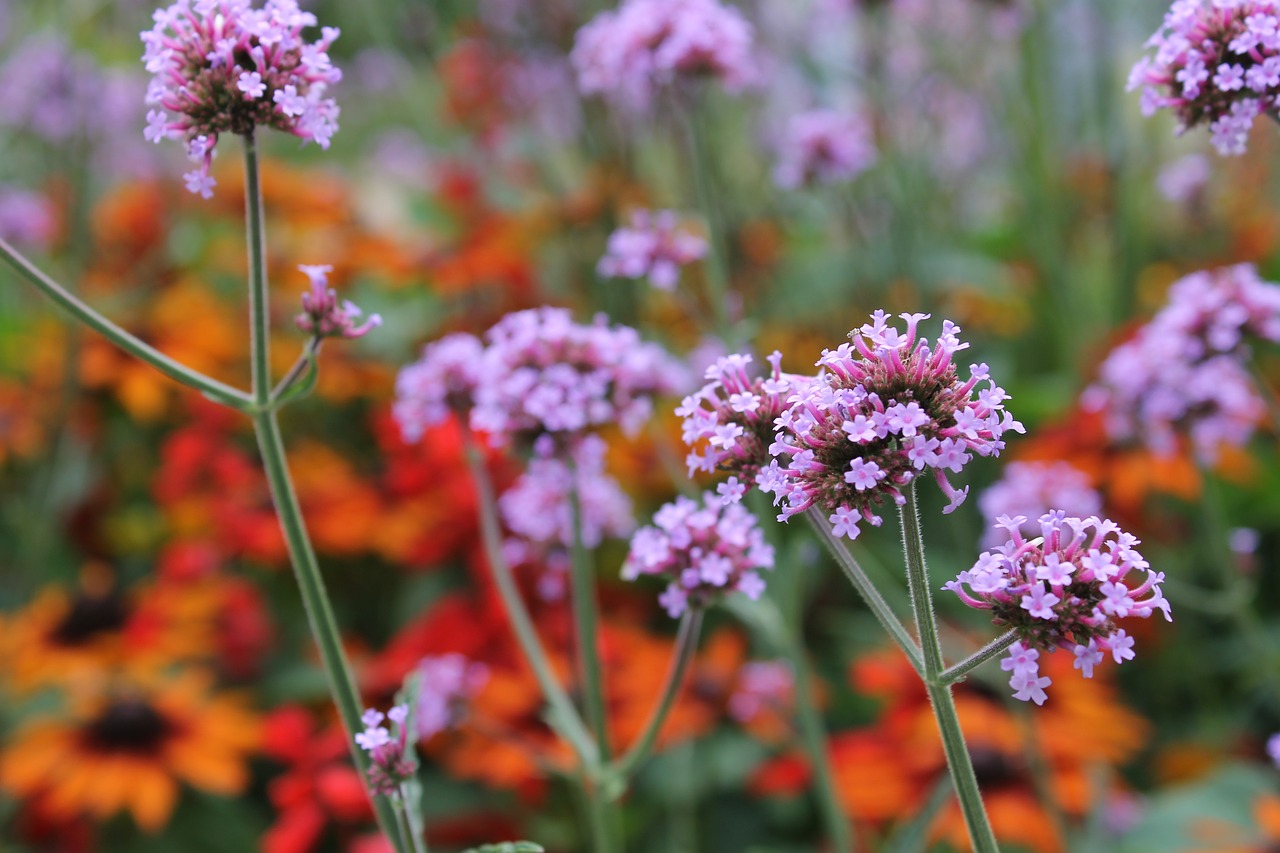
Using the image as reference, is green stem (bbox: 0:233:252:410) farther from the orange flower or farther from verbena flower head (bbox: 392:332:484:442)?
the orange flower

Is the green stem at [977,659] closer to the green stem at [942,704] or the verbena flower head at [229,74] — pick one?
the green stem at [942,704]

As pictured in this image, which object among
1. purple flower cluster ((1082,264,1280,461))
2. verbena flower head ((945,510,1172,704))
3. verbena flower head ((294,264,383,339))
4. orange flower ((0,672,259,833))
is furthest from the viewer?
orange flower ((0,672,259,833))

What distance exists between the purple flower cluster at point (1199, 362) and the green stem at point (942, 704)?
0.90 metres

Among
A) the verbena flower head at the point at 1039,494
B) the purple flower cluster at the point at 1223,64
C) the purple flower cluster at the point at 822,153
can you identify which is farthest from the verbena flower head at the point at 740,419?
the purple flower cluster at the point at 822,153

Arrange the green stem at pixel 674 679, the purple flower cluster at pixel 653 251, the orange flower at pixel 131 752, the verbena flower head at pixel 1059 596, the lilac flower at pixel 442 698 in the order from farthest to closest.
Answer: the orange flower at pixel 131 752, the purple flower cluster at pixel 653 251, the lilac flower at pixel 442 698, the green stem at pixel 674 679, the verbena flower head at pixel 1059 596

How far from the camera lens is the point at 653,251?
1.75 m

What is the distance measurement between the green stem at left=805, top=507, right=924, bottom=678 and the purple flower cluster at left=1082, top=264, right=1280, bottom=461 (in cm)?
87

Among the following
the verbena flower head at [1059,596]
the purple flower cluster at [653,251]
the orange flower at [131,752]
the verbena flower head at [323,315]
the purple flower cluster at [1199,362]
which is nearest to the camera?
the verbena flower head at [1059,596]

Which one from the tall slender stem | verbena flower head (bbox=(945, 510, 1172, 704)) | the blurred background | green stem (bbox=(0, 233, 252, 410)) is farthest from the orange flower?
verbena flower head (bbox=(945, 510, 1172, 704))

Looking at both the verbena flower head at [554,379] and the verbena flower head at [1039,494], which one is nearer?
the verbena flower head at [554,379]

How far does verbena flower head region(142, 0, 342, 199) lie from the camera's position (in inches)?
37.5

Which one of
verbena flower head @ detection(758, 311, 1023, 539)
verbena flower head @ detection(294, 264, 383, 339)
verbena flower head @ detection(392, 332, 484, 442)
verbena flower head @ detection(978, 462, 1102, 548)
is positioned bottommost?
verbena flower head @ detection(758, 311, 1023, 539)

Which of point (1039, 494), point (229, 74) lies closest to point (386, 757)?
point (229, 74)

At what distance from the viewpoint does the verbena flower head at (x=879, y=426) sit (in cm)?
75
